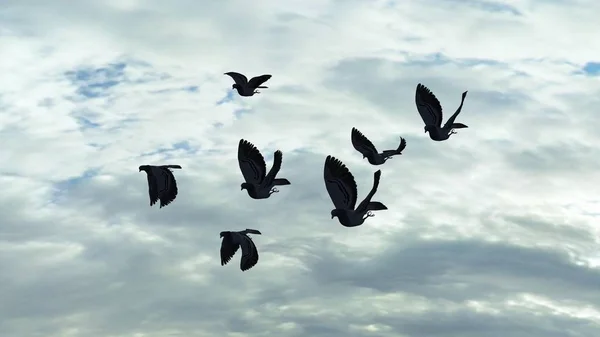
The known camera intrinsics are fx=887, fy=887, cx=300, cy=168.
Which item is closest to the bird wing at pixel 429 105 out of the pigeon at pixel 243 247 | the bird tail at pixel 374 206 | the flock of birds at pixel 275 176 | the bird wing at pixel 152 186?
the flock of birds at pixel 275 176

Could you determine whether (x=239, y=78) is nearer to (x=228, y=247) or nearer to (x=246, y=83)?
(x=246, y=83)

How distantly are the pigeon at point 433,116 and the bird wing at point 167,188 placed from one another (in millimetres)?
17650

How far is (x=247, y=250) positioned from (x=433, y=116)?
15.7 metres

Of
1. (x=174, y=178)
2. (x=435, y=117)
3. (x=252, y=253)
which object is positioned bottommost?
(x=252, y=253)

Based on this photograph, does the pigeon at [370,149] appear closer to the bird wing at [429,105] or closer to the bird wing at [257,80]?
the bird wing at [429,105]

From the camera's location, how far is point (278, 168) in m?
57.2

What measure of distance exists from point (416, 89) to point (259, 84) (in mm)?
11122

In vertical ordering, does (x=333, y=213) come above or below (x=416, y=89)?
below

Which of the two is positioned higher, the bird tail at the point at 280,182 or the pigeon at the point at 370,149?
the pigeon at the point at 370,149

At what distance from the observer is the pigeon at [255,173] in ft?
189

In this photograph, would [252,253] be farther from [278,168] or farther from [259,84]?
[259,84]

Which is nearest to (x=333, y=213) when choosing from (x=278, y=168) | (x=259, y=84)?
(x=278, y=168)

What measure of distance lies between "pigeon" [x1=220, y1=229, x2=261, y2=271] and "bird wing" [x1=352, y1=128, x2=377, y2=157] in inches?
351

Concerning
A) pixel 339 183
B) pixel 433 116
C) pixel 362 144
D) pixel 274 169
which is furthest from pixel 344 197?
pixel 433 116
